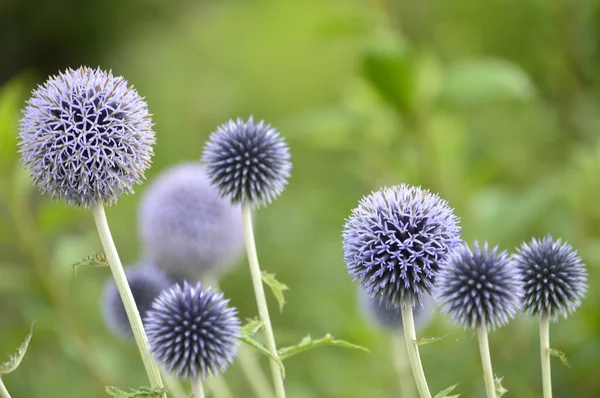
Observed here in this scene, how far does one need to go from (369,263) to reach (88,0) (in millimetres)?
6148

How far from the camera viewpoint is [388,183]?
2316 mm

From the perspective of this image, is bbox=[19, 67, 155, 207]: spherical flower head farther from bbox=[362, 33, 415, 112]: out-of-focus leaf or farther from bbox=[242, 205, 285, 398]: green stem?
bbox=[362, 33, 415, 112]: out-of-focus leaf

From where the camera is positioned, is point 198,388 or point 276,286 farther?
point 276,286

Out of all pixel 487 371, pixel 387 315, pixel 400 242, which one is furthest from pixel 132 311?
pixel 387 315

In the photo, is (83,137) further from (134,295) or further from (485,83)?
(485,83)

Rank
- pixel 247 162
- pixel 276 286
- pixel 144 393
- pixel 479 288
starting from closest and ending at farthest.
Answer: pixel 144 393 → pixel 479 288 → pixel 276 286 → pixel 247 162

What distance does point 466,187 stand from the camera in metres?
2.18

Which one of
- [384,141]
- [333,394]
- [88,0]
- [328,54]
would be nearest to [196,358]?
[333,394]

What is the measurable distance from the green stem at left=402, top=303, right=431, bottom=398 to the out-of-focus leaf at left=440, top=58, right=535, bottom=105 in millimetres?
1008

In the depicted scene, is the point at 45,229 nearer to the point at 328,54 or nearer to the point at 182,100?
the point at 182,100

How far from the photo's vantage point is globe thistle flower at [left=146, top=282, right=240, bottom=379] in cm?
99

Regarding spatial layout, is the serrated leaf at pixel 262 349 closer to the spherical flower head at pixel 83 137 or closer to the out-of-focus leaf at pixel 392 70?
the spherical flower head at pixel 83 137

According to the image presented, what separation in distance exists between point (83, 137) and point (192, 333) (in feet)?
1.11

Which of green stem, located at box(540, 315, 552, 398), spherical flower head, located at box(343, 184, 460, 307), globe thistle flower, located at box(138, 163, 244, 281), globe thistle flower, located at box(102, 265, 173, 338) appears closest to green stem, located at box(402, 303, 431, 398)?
spherical flower head, located at box(343, 184, 460, 307)
